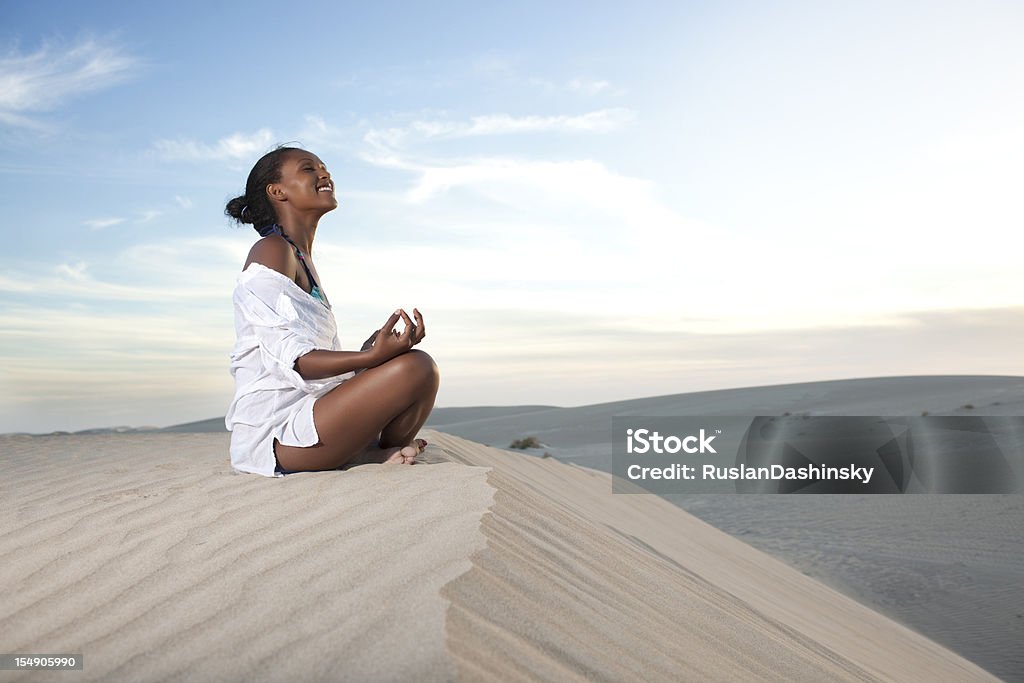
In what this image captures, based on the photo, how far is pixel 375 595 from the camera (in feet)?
7.27

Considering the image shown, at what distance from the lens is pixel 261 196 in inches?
159

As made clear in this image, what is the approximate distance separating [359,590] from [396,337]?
1.25 metres

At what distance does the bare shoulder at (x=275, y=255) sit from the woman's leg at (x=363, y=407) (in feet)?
2.00

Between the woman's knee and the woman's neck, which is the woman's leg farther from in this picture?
the woman's neck

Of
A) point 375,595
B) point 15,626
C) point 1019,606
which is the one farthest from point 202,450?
point 1019,606

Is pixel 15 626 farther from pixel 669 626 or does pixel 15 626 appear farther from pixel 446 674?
pixel 669 626

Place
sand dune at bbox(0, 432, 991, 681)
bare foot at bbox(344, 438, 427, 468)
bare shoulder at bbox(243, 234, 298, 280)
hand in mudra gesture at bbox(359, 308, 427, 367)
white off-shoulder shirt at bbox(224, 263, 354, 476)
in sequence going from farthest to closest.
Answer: bare foot at bbox(344, 438, 427, 468) → bare shoulder at bbox(243, 234, 298, 280) → white off-shoulder shirt at bbox(224, 263, 354, 476) → hand in mudra gesture at bbox(359, 308, 427, 367) → sand dune at bbox(0, 432, 991, 681)

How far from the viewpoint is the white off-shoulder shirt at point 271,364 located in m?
3.49

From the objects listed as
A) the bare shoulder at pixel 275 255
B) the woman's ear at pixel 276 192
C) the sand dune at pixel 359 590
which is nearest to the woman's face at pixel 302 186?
the woman's ear at pixel 276 192

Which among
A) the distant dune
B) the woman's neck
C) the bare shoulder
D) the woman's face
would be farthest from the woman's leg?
the distant dune

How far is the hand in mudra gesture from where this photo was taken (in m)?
3.29

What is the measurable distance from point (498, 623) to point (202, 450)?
4.33m

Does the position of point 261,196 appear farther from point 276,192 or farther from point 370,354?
point 370,354

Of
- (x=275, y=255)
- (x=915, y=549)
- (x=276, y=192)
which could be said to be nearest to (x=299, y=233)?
(x=276, y=192)
